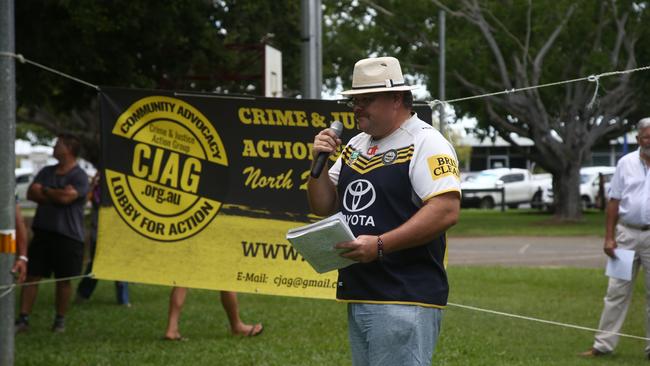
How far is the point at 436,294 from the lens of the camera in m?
4.82

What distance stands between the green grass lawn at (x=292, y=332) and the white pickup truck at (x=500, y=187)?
112ft

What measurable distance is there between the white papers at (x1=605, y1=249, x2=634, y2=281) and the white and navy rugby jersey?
4779 mm

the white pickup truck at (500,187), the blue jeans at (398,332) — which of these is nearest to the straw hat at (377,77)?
the blue jeans at (398,332)

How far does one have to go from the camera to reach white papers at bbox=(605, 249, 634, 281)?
366 inches

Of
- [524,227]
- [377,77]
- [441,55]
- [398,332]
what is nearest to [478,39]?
[441,55]

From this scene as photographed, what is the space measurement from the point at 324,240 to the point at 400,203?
363 millimetres

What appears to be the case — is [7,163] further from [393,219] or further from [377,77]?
[393,219]

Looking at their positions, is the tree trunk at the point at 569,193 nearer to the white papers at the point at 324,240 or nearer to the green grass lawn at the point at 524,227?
the green grass lawn at the point at 524,227

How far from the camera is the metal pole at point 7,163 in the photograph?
7266 millimetres

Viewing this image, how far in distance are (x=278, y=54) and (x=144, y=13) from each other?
4266 mm

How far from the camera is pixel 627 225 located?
9430 mm

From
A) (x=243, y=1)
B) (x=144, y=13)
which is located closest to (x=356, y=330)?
(x=144, y=13)

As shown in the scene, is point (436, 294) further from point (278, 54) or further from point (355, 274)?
point (278, 54)

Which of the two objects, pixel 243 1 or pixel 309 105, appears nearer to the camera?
pixel 309 105
